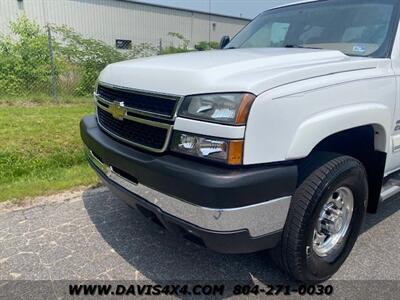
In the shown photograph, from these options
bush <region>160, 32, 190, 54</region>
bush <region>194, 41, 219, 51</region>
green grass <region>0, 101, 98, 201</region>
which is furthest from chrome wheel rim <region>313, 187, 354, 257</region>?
bush <region>160, 32, 190, 54</region>

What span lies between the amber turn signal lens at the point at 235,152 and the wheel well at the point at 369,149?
914mm

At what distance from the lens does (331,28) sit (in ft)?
11.0

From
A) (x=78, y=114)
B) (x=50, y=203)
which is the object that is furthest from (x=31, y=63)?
(x=50, y=203)

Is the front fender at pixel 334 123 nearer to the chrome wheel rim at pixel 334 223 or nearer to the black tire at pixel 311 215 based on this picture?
the black tire at pixel 311 215

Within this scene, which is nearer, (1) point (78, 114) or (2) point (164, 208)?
(2) point (164, 208)

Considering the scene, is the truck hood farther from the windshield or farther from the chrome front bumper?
the chrome front bumper

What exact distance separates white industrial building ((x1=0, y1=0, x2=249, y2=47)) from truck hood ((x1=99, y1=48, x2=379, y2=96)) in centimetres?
2128

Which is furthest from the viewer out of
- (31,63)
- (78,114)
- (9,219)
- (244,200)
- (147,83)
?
(31,63)

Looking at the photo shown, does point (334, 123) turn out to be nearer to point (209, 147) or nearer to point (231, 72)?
point (231, 72)

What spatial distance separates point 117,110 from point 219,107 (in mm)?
906

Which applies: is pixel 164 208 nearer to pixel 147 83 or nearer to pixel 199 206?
pixel 199 206

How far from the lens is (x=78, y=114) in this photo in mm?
7727

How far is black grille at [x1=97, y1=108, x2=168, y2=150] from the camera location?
2.24 metres

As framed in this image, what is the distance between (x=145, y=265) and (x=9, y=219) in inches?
61.6
